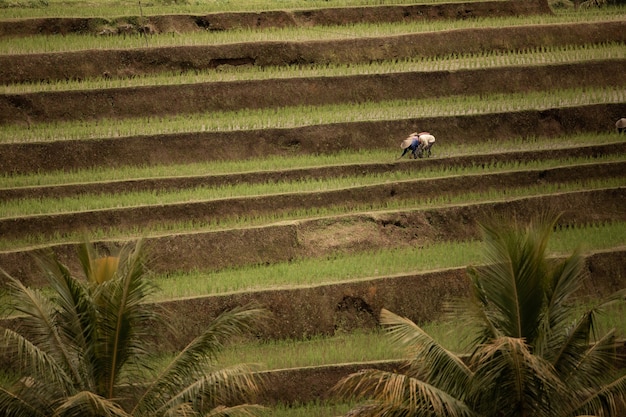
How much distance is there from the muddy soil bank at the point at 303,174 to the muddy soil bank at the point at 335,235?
112cm

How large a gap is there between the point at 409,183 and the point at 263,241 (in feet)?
7.87

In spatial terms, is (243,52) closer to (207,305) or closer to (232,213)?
(232,213)

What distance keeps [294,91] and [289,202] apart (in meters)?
3.38

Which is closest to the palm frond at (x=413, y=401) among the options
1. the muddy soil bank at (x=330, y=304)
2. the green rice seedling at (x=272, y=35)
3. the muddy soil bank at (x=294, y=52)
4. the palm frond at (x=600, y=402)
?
the palm frond at (x=600, y=402)

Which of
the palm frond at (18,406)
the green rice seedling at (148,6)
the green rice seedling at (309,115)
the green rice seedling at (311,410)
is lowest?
the green rice seedling at (311,410)

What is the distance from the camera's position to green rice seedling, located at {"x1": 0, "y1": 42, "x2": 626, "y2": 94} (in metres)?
21.8

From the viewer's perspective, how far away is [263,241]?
18.3 m

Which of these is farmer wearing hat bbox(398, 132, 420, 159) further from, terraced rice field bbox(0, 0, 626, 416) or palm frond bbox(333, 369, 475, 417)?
palm frond bbox(333, 369, 475, 417)

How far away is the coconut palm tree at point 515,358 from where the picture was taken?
40.4 feet

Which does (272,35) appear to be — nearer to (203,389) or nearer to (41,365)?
(203,389)

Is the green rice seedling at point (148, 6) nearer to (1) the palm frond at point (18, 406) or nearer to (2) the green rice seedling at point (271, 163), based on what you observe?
(2) the green rice seedling at point (271, 163)

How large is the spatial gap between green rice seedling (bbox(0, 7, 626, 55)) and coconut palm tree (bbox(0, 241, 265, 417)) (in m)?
10.1

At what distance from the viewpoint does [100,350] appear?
500 inches

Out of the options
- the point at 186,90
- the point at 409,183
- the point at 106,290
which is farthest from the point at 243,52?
the point at 106,290
